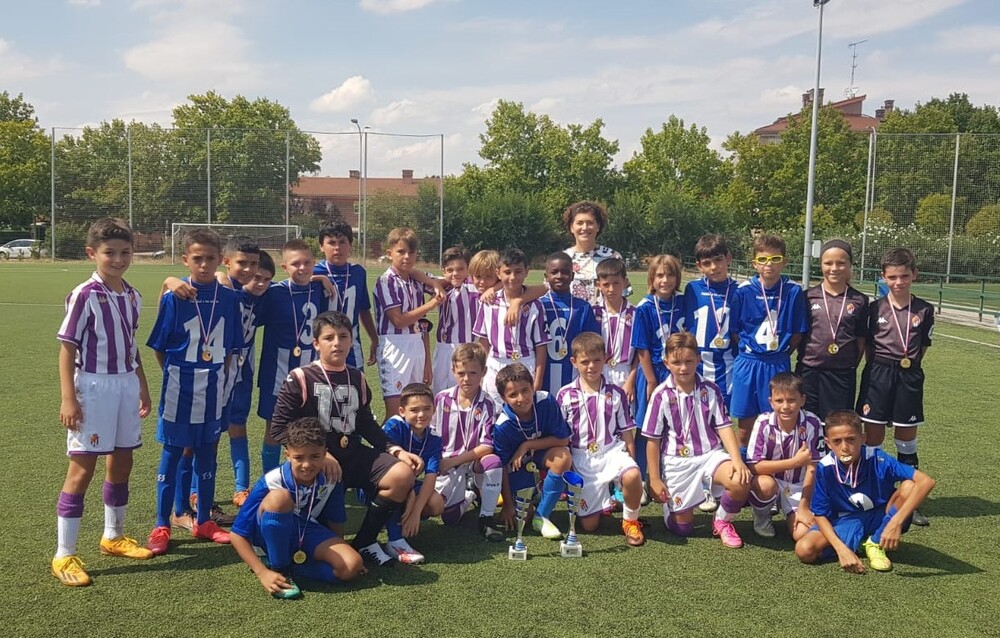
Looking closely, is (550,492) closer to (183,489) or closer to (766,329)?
(766,329)

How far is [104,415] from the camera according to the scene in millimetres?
3562

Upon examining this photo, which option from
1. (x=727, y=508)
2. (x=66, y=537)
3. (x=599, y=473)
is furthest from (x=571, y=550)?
(x=66, y=537)

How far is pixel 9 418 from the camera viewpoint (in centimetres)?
639

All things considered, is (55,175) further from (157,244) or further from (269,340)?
(269,340)

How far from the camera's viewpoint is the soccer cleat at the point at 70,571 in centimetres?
340

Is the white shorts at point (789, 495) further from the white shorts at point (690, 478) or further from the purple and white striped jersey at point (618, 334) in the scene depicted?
the purple and white striped jersey at point (618, 334)

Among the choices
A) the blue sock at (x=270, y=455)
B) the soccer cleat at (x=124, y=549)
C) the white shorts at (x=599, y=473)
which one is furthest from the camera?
the blue sock at (x=270, y=455)

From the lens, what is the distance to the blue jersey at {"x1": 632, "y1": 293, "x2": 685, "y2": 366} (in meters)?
4.78

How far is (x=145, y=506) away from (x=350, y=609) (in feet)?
6.40

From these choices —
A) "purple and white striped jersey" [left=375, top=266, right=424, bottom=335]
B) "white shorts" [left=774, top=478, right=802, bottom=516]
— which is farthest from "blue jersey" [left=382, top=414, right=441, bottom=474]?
"white shorts" [left=774, top=478, right=802, bottom=516]

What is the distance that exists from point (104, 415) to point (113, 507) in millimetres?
508

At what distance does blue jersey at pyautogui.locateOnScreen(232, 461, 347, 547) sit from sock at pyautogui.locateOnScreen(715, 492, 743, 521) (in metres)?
2.06

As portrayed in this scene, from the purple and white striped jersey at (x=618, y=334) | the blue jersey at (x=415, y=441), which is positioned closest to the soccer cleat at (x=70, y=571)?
the blue jersey at (x=415, y=441)

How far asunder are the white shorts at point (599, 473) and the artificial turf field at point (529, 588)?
6.8 inches
